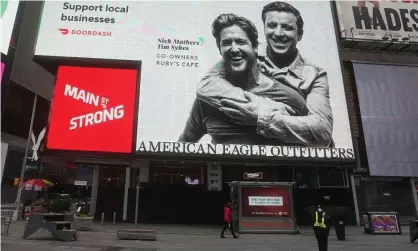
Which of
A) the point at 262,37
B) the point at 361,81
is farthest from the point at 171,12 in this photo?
the point at 361,81

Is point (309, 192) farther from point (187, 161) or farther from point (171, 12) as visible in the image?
point (171, 12)

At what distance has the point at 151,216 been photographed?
2448 centimetres

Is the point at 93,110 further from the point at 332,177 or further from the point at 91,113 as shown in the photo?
the point at 332,177

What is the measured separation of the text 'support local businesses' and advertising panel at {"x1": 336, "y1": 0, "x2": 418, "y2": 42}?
7.81ft

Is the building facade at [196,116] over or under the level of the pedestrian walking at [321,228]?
over

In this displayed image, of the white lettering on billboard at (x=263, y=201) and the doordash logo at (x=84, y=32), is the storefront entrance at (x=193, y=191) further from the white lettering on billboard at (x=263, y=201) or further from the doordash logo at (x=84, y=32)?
the doordash logo at (x=84, y=32)

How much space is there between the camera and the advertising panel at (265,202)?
19797 mm

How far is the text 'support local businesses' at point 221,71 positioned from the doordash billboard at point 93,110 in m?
0.65

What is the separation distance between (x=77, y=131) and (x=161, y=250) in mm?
12794

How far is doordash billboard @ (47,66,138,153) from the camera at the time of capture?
22219 mm

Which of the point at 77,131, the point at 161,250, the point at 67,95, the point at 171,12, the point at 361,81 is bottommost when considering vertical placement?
the point at 161,250

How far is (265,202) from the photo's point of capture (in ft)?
65.4

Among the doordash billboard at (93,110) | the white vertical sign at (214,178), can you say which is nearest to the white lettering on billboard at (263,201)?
the white vertical sign at (214,178)

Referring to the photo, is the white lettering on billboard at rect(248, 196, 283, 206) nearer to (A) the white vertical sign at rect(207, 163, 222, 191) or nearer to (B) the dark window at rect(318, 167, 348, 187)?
(A) the white vertical sign at rect(207, 163, 222, 191)
